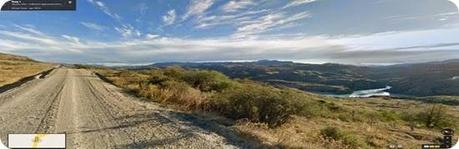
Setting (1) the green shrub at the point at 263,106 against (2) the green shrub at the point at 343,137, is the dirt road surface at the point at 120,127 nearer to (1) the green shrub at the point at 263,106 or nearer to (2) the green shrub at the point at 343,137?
(1) the green shrub at the point at 263,106

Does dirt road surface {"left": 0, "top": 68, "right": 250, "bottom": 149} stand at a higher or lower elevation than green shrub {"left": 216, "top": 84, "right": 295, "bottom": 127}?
lower

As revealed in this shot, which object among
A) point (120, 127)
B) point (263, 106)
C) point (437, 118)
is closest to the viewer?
point (120, 127)

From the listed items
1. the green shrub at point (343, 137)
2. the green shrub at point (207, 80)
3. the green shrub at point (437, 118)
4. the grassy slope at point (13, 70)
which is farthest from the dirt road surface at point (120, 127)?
the green shrub at point (437, 118)

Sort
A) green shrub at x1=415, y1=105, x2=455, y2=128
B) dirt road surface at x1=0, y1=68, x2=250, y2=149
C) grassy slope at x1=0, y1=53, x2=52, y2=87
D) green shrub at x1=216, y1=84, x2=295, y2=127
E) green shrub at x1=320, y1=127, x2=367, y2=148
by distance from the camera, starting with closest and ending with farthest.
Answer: dirt road surface at x1=0, y1=68, x2=250, y2=149
green shrub at x1=320, y1=127, x2=367, y2=148
green shrub at x1=216, y1=84, x2=295, y2=127
green shrub at x1=415, y1=105, x2=455, y2=128
grassy slope at x1=0, y1=53, x2=52, y2=87

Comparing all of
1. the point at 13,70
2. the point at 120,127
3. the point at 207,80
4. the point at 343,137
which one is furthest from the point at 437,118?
the point at 13,70

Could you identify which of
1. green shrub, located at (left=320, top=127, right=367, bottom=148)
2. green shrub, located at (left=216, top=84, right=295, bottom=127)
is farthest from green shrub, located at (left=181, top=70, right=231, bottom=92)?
green shrub, located at (left=320, top=127, right=367, bottom=148)

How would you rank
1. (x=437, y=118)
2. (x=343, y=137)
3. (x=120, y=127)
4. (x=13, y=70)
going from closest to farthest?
(x=343, y=137) < (x=120, y=127) < (x=437, y=118) < (x=13, y=70)

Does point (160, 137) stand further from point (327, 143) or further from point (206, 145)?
point (327, 143)

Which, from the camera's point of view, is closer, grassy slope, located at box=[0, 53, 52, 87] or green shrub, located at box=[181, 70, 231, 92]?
green shrub, located at box=[181, 70, 231, 92]

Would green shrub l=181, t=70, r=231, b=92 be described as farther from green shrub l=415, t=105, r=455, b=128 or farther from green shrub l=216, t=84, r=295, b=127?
green shrub l=415, t=105, r=455, b=128

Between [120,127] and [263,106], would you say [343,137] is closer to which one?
[263,106]

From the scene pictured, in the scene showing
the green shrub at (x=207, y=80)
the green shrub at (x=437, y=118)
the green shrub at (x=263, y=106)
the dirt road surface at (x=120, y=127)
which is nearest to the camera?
the dirt road surface at (x=120, y=127)

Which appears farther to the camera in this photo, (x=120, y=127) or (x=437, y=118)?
(x=437, y=118)

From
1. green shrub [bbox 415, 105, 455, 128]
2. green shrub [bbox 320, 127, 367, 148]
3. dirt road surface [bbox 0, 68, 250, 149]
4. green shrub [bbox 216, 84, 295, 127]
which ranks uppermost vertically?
green shrub [bbox 216, 84, 295, 127]
